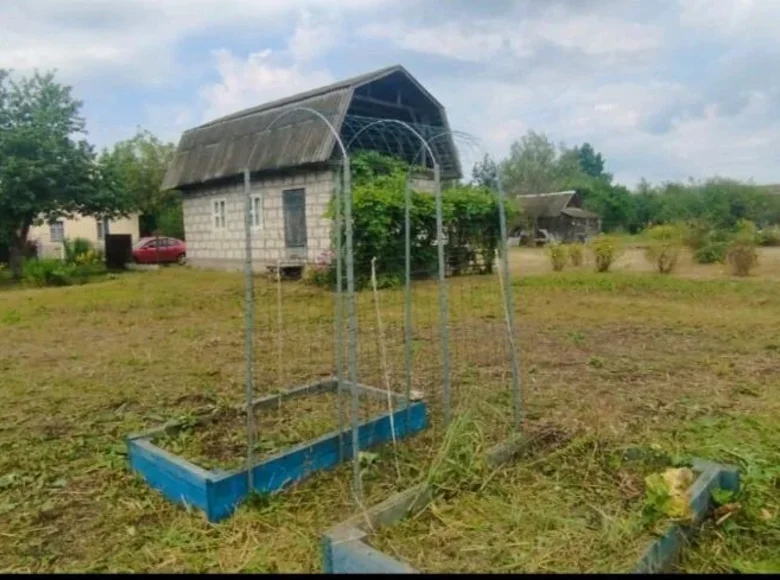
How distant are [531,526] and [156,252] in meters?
20.7

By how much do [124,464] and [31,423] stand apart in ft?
4.05

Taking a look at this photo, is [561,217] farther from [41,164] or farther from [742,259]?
[41,164]

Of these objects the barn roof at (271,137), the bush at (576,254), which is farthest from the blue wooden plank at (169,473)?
the bush at (576,254)

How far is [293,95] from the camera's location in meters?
16.4

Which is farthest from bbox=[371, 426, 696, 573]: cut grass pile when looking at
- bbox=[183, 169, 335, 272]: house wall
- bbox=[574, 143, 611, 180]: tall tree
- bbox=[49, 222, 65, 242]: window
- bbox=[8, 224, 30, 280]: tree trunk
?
bbox=[574, 143, 611, 180]: tall tree

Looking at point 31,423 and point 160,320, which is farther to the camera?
point 160,320

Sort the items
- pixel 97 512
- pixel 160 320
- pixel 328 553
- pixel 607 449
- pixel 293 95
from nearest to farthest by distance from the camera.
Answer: pixel 328 553
pixel 97 512
pixel 607 449
pixel 160 320
pixel 293 95

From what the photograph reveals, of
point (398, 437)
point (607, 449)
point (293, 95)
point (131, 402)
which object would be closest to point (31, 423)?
point (131, 402)

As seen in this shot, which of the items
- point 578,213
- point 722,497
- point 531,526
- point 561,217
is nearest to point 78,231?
point 561,217

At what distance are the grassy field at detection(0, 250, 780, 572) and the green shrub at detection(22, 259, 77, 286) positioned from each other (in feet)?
15.2

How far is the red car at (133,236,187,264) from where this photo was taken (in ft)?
68.4

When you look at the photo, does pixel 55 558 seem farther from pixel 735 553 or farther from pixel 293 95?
pixel 293 95

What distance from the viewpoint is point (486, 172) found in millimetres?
3621

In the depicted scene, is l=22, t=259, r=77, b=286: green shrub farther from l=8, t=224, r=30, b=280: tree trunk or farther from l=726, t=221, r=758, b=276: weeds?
l=726, t=221, r=758, b=276: weeds
